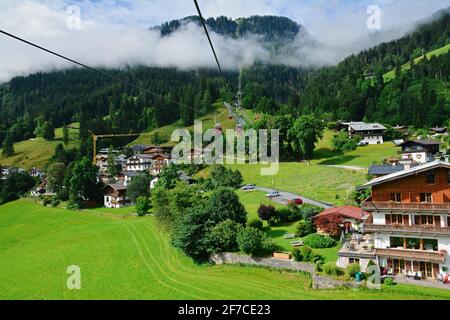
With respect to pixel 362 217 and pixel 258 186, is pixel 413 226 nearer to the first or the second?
pixel 362 217

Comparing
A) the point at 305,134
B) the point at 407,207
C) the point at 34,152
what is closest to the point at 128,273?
the point at 407,207

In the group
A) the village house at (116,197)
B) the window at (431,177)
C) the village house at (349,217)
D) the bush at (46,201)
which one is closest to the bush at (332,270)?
the window at (431,177)

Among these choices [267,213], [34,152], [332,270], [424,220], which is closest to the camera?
[332,270]

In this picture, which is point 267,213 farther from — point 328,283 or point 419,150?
point 419,150

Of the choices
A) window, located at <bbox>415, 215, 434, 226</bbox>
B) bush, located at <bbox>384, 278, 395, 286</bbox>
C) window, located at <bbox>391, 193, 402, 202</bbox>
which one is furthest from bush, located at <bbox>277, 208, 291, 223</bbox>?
bush, located at <bbox>384, 278, 395, 286</bbox>

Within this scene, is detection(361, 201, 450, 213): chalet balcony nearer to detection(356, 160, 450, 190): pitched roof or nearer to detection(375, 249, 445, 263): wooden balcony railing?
detection(356, 160, 450, 190): pitched roof

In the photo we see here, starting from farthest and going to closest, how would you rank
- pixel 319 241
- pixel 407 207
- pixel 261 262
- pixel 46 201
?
pixel 46 201 < pixel 319 241 < pixel 261 262 < pixel 407 207
